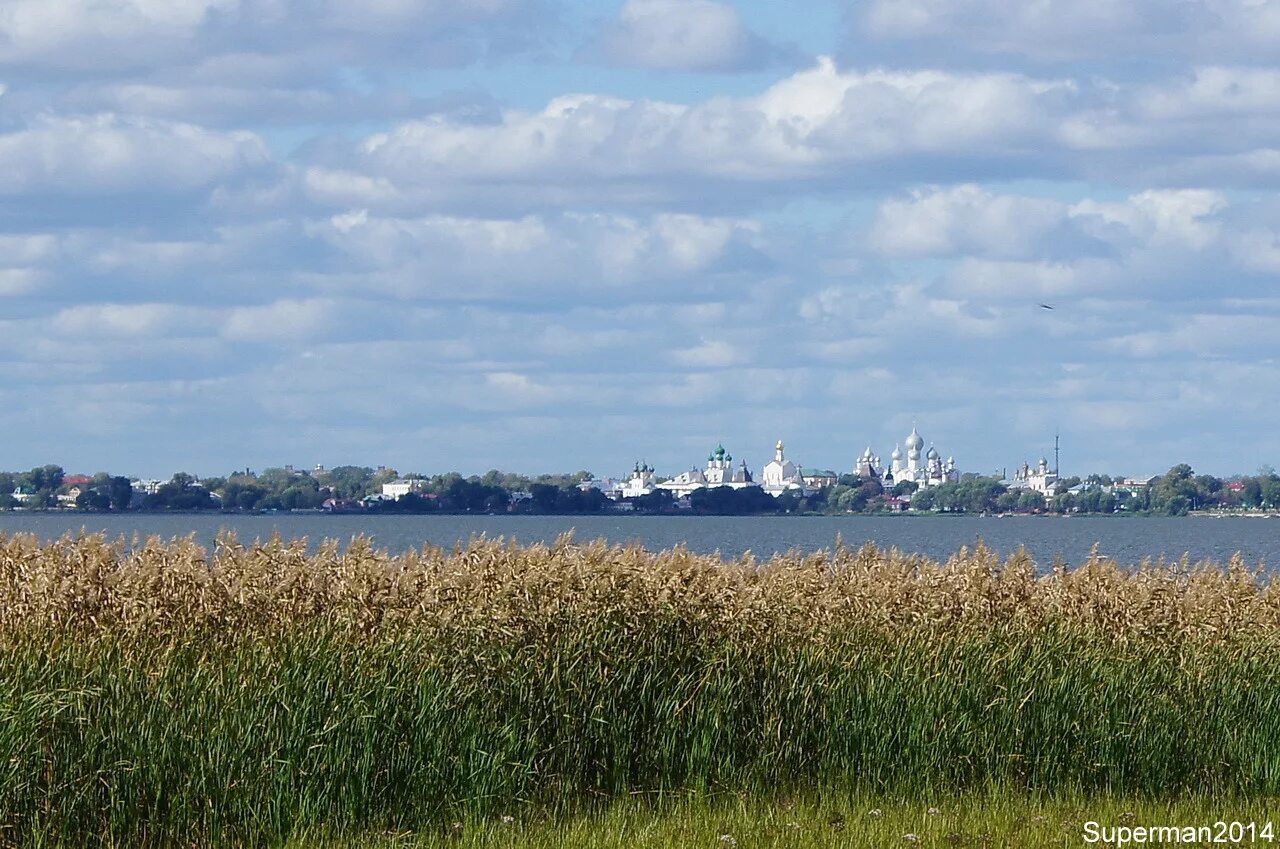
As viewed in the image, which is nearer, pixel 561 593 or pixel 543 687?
pixel 543 687

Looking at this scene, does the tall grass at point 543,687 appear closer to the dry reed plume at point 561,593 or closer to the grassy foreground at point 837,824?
the dry reed plume at point 561,593

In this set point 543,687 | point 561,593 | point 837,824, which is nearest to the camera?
point 837,824

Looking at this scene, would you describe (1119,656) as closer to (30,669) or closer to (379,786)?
(379,786)

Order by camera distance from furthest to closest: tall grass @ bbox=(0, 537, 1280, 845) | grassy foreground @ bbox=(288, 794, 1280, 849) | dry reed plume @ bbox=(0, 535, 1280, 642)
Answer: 1. dry reed plume @ bbox=(0, 535, 1280, 642)
2. tall grass @ bbox=(0, 537, 1280, 845)
3. grassy foreground @ bbox=(288, 794, 1280, 849)

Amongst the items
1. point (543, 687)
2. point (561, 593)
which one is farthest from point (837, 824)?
point (561, 593)

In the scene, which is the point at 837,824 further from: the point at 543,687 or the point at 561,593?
the point at 561,593

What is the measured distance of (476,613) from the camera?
17406 mm

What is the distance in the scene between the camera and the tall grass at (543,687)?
48.8 ft

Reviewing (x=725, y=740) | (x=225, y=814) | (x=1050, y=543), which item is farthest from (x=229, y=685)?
(x=1050, y=543)

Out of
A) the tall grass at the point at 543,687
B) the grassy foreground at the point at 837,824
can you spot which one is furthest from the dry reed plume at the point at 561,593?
the grassy foreground at the point at 837,824

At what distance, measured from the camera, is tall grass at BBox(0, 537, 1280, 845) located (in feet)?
48.8

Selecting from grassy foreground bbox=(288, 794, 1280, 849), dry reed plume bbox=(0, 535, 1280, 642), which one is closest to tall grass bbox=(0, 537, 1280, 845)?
dry reed plume bbox=(0, 535, 1280, 642)

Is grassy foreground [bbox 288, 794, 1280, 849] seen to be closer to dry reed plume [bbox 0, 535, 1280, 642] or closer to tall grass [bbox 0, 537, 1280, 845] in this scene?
tall grass [bbox 0, 537, 1280, 845]

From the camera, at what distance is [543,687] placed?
17094mm
